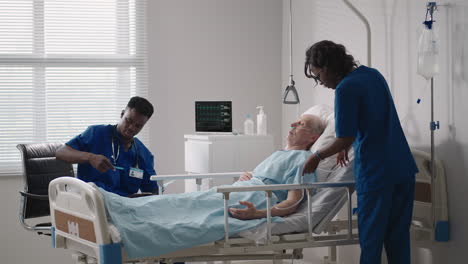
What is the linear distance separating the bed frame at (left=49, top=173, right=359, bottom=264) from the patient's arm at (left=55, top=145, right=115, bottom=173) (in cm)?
28

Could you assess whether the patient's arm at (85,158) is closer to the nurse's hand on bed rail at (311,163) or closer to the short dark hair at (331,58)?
the nurse's hand on bed rail at (311,163)

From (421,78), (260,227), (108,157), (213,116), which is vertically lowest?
(260,227)

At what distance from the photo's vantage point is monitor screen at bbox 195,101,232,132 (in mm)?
4148

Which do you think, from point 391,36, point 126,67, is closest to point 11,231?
point 126,67

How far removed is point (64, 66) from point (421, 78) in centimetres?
268

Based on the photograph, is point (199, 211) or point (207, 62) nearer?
point (199, 211)

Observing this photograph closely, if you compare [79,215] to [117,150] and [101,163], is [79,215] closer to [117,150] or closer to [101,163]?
[101,163]

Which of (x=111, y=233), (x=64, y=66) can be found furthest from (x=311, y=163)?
(x=64, y=66)

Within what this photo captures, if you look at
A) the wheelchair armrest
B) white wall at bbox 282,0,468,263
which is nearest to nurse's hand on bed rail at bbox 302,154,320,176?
white wall at bbox 282,0,468,263

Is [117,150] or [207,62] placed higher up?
[207,62]

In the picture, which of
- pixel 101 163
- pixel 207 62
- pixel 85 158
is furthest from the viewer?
pixel 207 62

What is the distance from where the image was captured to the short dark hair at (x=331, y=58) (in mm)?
2635

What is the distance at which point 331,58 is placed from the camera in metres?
2.64

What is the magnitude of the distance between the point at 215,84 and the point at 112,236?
2.47 meters
